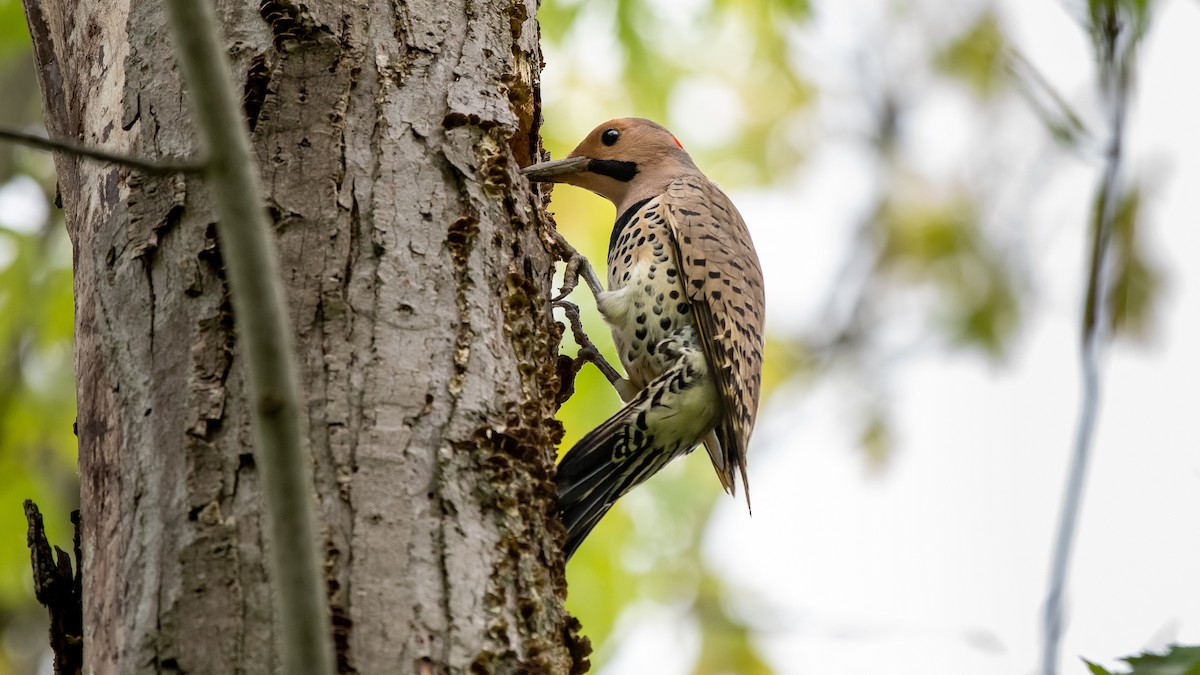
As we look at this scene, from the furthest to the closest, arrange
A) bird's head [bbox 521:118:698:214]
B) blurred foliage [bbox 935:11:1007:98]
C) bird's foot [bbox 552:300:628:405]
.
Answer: blurred foliage [bbox 935:11:1007:98], bird's head [bbox 521:118:698:214], bird's foot [bbox 552:300:628:405]

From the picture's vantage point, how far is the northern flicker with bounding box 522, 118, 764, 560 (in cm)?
308

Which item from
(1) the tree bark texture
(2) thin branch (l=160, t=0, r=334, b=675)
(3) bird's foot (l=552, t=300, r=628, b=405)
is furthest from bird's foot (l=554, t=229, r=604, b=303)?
(2) thin branch (l=160, t=0, r=334, b=675)

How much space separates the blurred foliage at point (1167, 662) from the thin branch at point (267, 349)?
133 cm

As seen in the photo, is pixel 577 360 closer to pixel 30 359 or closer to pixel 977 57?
pixel 30 359

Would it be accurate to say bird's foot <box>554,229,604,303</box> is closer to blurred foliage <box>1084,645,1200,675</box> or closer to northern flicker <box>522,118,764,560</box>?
northern flicker <box>522,118,764,560</box>

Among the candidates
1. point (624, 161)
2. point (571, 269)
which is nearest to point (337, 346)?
point (571, 269)

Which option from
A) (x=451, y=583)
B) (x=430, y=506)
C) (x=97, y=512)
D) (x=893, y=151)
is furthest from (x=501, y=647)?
(x=893, y=151)

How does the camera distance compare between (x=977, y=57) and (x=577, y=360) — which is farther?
(x=977, y=57)

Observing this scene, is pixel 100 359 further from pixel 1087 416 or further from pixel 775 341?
pixel 775 341

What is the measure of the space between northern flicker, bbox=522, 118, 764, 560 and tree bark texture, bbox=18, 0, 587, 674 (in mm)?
495

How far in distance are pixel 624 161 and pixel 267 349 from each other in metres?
3.32

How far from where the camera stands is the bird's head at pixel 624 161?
14.4ft

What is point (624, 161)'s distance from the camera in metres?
4.43

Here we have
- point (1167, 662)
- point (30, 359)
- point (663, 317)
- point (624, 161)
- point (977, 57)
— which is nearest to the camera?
point (1167, 662)
